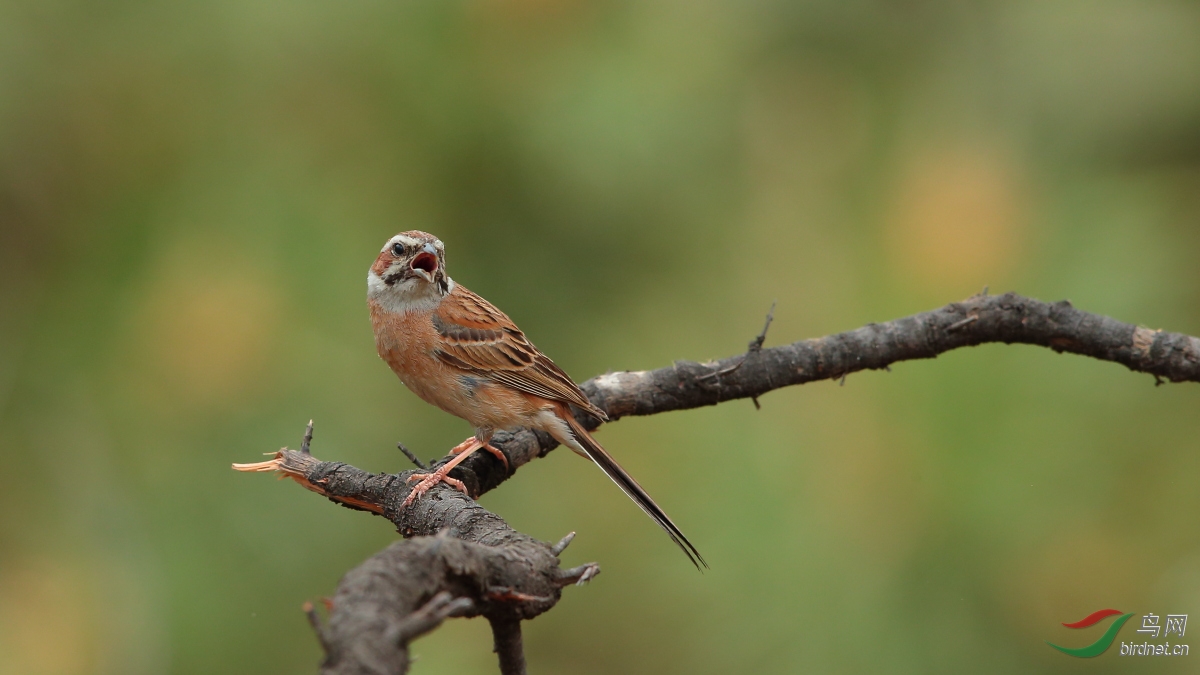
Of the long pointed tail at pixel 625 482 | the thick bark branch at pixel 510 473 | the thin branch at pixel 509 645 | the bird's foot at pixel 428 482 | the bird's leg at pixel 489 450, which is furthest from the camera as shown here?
the bird's leg at pixel 489 450

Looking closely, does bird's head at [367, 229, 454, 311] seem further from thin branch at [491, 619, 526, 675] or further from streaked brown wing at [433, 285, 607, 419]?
thin branch at [491, 619, 526, 675]

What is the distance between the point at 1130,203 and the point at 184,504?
6.55 m

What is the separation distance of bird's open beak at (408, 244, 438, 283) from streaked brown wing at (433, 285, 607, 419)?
7.4 inches

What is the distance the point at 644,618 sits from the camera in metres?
6.25

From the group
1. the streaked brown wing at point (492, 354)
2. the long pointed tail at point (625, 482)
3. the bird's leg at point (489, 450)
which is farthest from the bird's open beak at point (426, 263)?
the long pointed tail at point (625, 482)

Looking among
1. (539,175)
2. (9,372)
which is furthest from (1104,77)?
(9,372)

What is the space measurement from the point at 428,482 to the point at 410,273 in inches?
57.5

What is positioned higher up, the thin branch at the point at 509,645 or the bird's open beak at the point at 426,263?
the bird's open beak at the point at 426,263

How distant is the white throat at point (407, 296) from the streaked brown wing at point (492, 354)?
6cm

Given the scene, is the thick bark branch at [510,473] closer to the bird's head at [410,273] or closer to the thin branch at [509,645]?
the thin branch at [509,645]

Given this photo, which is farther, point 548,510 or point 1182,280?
point 548,510

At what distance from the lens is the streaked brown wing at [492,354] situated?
4582 millimetres

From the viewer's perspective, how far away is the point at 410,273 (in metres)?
4.67

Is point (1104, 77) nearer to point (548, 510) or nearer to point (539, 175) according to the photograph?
point (539, 175)
